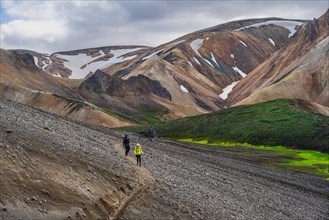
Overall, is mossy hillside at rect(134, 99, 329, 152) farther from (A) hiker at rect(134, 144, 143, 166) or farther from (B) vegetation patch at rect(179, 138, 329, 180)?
(A) hiker at rect(134, 144, 143, 166)

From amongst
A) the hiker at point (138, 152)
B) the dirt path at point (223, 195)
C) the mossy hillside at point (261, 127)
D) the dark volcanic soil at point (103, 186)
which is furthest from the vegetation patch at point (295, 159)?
the hiker at point (138, 152)

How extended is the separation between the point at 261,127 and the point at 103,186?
93.2 m

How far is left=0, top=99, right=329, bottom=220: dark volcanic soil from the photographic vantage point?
28047 millimetres

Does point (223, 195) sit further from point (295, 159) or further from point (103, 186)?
point (295, 159)

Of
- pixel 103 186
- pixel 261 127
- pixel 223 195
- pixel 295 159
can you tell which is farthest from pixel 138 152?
pixel 261 127

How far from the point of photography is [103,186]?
3244 cm

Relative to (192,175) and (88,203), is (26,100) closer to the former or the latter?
(192,175)

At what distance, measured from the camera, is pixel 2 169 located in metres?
28.3

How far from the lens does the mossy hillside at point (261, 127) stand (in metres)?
109

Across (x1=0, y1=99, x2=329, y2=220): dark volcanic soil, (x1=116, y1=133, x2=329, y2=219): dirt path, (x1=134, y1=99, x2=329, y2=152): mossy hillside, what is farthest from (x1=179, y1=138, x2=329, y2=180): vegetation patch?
(x1=0, y1=99, x2=329, y2=220): dark volcanic soil

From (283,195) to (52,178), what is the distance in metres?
27.3

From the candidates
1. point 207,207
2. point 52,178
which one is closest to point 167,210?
point 207,207

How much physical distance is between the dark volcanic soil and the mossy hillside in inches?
2220

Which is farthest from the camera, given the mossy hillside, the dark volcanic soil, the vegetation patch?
the mossy hillside
